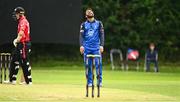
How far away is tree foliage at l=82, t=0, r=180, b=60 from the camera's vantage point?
4012 centimetres

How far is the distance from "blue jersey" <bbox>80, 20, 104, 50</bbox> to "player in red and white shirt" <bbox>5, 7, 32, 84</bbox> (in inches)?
63.9

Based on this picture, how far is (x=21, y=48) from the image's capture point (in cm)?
1928

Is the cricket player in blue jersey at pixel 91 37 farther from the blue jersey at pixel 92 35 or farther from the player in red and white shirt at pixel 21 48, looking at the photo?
the player in red and white shirt at pixel 21 48

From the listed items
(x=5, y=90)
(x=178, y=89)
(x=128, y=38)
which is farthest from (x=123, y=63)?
(x=5, y=90)

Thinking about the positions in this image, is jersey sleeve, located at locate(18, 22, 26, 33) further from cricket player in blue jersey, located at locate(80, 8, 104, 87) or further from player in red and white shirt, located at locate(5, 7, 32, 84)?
cricket player in blue jersey, located at locate(80, 8, 104, 87)

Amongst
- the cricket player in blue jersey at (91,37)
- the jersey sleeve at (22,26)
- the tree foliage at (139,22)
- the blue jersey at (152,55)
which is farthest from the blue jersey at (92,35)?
the tree foliage at (139,22)

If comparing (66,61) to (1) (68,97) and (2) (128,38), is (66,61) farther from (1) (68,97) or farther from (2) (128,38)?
(1) (68,97)

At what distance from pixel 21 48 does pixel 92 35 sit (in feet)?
6.67

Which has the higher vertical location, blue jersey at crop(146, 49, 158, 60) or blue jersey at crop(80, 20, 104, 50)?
blue jersey at crop(80, 20, 104, 50)

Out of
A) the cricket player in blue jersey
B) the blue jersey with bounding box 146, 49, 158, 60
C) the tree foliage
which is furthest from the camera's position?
the tree foliage

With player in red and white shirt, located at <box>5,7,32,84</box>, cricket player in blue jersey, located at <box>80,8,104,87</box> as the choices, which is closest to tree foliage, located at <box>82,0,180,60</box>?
player in red and white shirt, located at <box>5,7,32,84</box>

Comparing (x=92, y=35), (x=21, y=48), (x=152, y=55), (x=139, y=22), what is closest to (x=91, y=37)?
(x=92, y=35)

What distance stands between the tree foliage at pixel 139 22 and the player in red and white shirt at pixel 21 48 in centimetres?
2067

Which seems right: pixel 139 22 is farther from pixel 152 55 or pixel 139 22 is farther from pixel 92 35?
pixel 92 35
